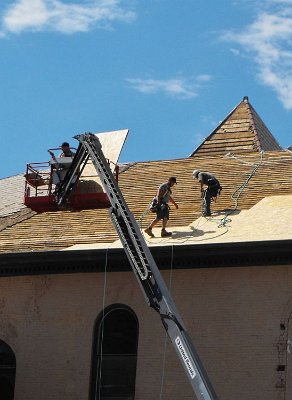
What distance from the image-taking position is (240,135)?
3266cm

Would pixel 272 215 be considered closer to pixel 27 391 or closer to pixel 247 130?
pixel 27 391

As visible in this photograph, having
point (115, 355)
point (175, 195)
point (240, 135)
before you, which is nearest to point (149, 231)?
point (115, 355)

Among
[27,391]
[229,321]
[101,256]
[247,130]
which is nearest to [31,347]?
[27,391]

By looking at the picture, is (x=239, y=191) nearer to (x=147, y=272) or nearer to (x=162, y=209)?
(x=162, y=209)

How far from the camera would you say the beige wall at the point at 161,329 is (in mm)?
21438

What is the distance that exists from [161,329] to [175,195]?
500 cm

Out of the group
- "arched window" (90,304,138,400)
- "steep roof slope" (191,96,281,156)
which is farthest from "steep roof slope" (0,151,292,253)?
"arched window" (90,304,138,400)

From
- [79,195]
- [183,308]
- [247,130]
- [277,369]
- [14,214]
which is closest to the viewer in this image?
[277,369]

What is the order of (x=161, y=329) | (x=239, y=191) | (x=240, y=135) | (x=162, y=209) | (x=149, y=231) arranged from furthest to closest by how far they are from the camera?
(x=240, y=135) → (x=239, y=191) → (x=162, y=209) → (x=149, y=231) → (x=161, y=329)

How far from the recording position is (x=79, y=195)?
79.6 feet

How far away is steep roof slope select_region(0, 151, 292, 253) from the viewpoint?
25.0 metres

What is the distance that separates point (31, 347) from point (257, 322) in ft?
16.6

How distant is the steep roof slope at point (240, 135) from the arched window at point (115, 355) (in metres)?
9.26

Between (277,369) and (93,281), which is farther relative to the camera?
(93,281)
